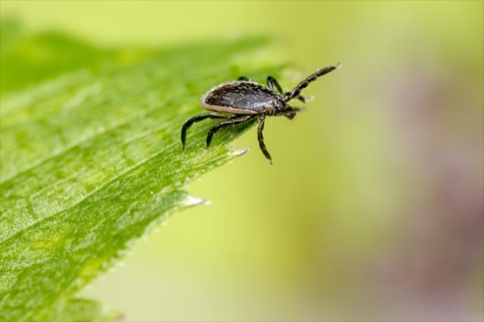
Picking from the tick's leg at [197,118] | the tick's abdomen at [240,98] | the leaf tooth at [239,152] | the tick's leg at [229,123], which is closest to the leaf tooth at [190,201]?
the leaf tooth at [239,152]

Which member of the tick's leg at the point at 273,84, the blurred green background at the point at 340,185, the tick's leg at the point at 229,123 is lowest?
the tick's leg at the point at 229,123

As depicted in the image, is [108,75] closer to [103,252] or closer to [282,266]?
[103,252]

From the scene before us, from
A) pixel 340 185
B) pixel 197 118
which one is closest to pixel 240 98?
pixel 197 118

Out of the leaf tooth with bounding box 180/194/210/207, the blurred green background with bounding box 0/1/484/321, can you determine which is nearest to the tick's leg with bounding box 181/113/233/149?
the leaf tooth with bounding box 180/194/210/207

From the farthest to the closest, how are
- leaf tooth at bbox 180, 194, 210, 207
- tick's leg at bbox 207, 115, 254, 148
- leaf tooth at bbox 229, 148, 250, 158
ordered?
tick's leg at bbox 207, 115, 254, 148 → leaf tooth at bbox 229, 148, 250, 158 → leaf tooth at bbox 180, 194, 210, 207

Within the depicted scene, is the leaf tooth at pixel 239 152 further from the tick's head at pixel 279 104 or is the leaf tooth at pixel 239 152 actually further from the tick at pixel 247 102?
the tick's head at pixel 279 104

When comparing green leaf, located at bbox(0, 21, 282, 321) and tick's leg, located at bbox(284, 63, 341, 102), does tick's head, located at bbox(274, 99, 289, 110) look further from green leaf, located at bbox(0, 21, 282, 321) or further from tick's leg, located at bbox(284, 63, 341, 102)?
green leaf, located at bbox(0, 21, 282, 321)

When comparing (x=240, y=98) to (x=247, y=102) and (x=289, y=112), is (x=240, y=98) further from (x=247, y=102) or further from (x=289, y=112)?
(x=289, y=112)
